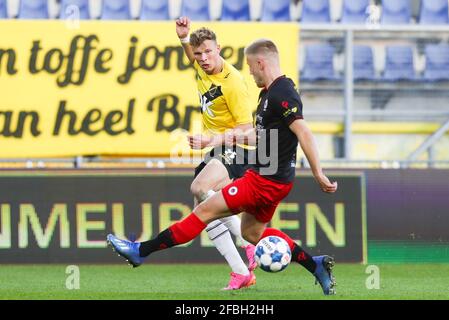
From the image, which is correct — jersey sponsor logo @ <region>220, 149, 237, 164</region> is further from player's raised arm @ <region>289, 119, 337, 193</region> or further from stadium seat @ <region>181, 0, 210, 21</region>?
stadium seat @ <region>181, 0, 210, 21</region>

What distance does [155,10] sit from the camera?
19.5 meters

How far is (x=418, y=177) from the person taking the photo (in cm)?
1491

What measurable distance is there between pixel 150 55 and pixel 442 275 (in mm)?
5232

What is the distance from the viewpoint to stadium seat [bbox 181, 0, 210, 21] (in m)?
19.2

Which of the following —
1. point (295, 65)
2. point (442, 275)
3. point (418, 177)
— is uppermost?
point (295, 65)

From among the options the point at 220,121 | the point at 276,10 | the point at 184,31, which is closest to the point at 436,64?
the point at 276,10

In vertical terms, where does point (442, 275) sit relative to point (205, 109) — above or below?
below

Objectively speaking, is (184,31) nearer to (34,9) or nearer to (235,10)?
(235,10)

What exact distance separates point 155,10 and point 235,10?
1.35 metres

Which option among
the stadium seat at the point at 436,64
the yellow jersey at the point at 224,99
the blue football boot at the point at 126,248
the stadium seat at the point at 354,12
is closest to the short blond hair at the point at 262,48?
the yellow jersey at the point at 224,99
